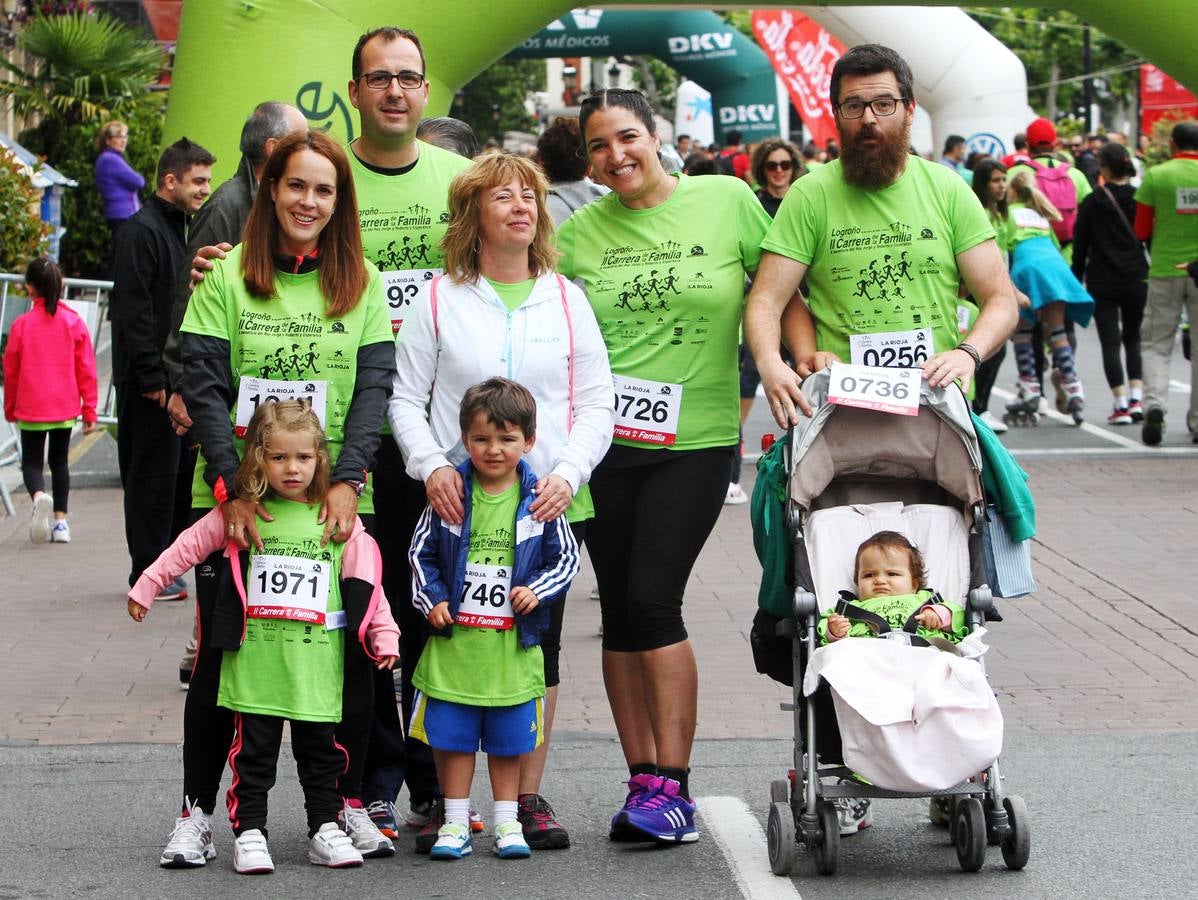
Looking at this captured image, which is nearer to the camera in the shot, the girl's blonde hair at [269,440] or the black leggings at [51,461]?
the girl's blonde hair at [269,440]

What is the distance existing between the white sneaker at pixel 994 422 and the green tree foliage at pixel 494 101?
34.6 metres

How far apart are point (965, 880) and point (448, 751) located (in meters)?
1.38

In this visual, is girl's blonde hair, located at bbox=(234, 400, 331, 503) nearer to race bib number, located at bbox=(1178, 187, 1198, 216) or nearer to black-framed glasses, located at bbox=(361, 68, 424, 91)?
black-framed glasses, located at bbox=(361, 68, 424, 91)

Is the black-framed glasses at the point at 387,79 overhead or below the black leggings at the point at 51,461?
overhead

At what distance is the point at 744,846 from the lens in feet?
17.4

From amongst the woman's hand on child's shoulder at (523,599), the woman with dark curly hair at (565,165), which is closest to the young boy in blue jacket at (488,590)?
the woman's hand on child's shoulder at (523,599)

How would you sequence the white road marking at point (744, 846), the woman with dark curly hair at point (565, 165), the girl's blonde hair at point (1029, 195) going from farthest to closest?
the girl's blonde hair at point (1029, 195), the woman with dark curly hair at point (565, 165), the white road marking at point (744, 846)

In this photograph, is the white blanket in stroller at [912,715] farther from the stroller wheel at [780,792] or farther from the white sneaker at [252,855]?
the white sneaker at [252,855]

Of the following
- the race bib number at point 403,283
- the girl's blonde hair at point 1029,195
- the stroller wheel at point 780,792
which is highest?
the girl's blonde hair at point 1029,195

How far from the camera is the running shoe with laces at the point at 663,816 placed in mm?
5262

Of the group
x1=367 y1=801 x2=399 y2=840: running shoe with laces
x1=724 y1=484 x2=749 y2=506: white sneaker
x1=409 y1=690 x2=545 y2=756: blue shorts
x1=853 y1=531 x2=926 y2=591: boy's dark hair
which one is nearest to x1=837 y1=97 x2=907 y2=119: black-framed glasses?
x1=853 y1=531 x2=926 y2=591: boy's dark hair

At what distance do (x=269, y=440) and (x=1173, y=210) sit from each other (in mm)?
9851

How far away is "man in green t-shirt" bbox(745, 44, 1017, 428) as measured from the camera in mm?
5285

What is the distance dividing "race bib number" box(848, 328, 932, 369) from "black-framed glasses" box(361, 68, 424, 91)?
139 cm
